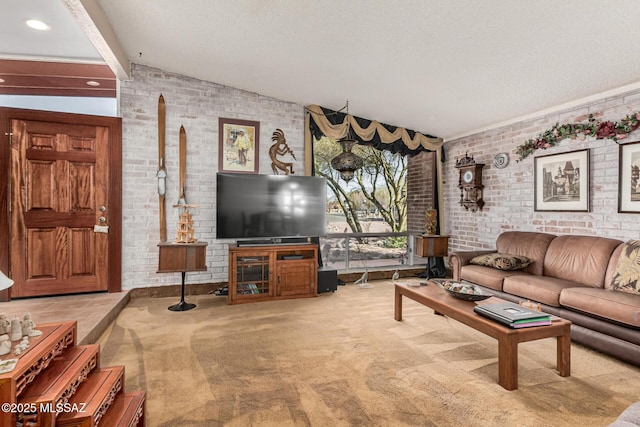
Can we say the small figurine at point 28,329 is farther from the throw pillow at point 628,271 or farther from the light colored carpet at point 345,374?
the throw pillow at point 628,271

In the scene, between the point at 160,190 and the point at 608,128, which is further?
the point at 160,190

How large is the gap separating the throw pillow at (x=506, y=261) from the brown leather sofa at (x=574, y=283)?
0.06 metres

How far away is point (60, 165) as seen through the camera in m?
3.77

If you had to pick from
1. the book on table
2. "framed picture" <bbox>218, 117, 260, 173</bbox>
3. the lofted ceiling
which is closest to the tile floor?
"framed picture" <bbox>218, 117, 260, 173</bbox>

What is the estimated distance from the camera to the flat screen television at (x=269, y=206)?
13.5ft

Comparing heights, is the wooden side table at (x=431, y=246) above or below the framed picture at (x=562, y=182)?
below

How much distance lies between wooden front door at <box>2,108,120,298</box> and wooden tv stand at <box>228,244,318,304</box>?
1.43m

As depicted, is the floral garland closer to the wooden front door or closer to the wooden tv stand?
the wooden tv stand

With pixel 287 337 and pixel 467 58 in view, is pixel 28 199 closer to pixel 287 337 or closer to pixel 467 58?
pixel 287 337

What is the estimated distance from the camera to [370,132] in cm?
503

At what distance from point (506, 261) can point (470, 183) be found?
164 centimetres

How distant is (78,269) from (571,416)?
4.59 m

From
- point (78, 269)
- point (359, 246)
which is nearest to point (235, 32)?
point (78, 269)

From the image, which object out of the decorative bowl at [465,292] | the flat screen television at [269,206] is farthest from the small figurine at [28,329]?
the decorative bowl at [465,292]
